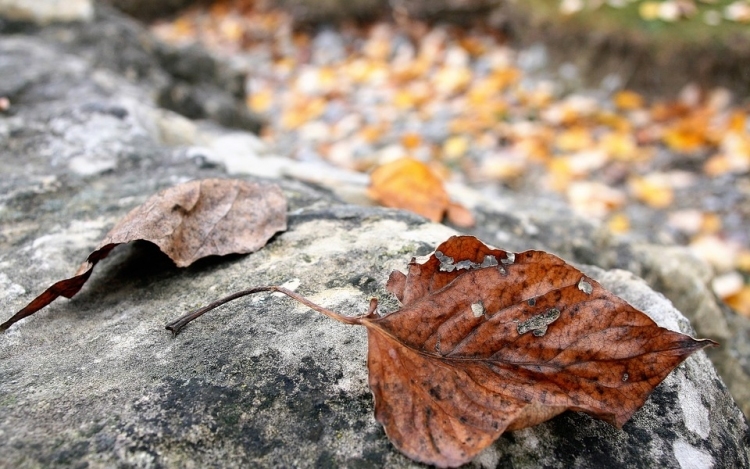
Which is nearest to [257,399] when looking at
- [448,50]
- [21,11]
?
[21,11]

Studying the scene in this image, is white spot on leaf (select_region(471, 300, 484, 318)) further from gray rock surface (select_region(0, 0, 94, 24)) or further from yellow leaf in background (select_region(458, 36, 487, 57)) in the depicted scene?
yellow leaf in background (select_region(458, 36, 487, 57))

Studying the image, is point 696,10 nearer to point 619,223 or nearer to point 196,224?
point 619,223

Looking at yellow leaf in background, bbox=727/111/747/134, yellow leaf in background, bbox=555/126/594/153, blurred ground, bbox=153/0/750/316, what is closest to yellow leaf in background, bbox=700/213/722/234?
blurred ground, bbox=153/0/750/316

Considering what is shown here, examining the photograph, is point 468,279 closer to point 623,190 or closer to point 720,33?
point 623,190

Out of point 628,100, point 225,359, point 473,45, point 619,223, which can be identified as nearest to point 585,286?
point 225,359

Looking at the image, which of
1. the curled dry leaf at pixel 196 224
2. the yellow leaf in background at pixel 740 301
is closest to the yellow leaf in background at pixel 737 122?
the yellow leaf in background at pixel 740 301

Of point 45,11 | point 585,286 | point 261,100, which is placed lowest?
point 261,100
